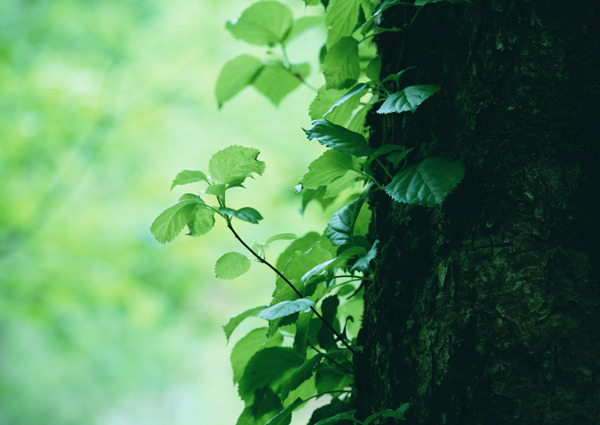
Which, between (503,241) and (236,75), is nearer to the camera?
(503,241)

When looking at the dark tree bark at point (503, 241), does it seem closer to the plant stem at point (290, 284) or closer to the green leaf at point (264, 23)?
the plant stem at point (290, 284)

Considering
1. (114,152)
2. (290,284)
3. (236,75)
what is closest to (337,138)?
(290,284)

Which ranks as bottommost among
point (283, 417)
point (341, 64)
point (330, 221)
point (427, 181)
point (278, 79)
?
point (283, 417)

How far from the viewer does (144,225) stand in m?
3.84

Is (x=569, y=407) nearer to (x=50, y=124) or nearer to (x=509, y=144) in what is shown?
(x=509, y=144)

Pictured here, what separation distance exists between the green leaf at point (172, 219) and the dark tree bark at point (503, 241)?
0.94ft

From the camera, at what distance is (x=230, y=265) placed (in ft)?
2.33

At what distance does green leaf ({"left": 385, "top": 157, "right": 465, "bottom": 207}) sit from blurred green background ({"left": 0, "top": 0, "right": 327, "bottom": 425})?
7.80 ft

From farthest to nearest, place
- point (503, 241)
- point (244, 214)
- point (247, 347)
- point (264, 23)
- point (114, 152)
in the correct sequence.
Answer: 1. point (114, 152)
2. point (264, 23)
3. point (247, 347)
4. point (244, 214)
5. point (503, 241)

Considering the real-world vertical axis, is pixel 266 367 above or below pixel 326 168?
below

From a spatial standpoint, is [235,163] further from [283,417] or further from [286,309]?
[283,417]

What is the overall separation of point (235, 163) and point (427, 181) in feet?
0.85

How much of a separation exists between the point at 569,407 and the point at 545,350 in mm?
57

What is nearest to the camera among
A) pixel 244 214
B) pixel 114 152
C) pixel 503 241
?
pixel 503 241
